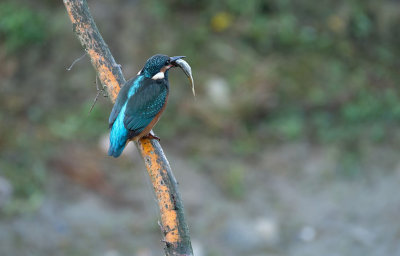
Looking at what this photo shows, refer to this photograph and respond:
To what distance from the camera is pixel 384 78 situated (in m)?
7.37

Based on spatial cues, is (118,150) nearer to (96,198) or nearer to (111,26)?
(96,198)

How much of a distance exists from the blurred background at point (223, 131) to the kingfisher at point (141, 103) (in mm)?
2591

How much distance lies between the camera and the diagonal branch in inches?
108

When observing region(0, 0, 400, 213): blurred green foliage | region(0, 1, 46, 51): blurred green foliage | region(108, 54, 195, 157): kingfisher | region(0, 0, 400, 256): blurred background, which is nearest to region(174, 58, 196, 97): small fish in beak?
region(108, 54, 195, 157): kingfisher

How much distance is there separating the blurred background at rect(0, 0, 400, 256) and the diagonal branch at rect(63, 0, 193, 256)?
289 cm

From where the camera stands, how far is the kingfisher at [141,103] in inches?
128

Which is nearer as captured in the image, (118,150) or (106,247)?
(118,150)

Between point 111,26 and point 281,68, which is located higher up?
point 111,26

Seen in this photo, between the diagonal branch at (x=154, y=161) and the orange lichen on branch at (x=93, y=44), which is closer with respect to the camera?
the diagonal branch at (x=154, y=161)

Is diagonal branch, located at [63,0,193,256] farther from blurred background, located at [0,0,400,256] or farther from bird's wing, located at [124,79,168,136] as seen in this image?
blurred background, located at [0,0,400,256]

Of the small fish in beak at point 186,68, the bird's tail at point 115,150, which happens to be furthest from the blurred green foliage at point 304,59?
the bird's tail at point 115,150

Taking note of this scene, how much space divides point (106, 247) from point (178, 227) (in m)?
3.09

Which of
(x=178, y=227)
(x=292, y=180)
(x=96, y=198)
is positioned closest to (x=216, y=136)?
(x=292, y=180)

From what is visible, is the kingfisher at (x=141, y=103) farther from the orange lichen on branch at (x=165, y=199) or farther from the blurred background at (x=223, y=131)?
the blurred background at (x=223, y=131)
